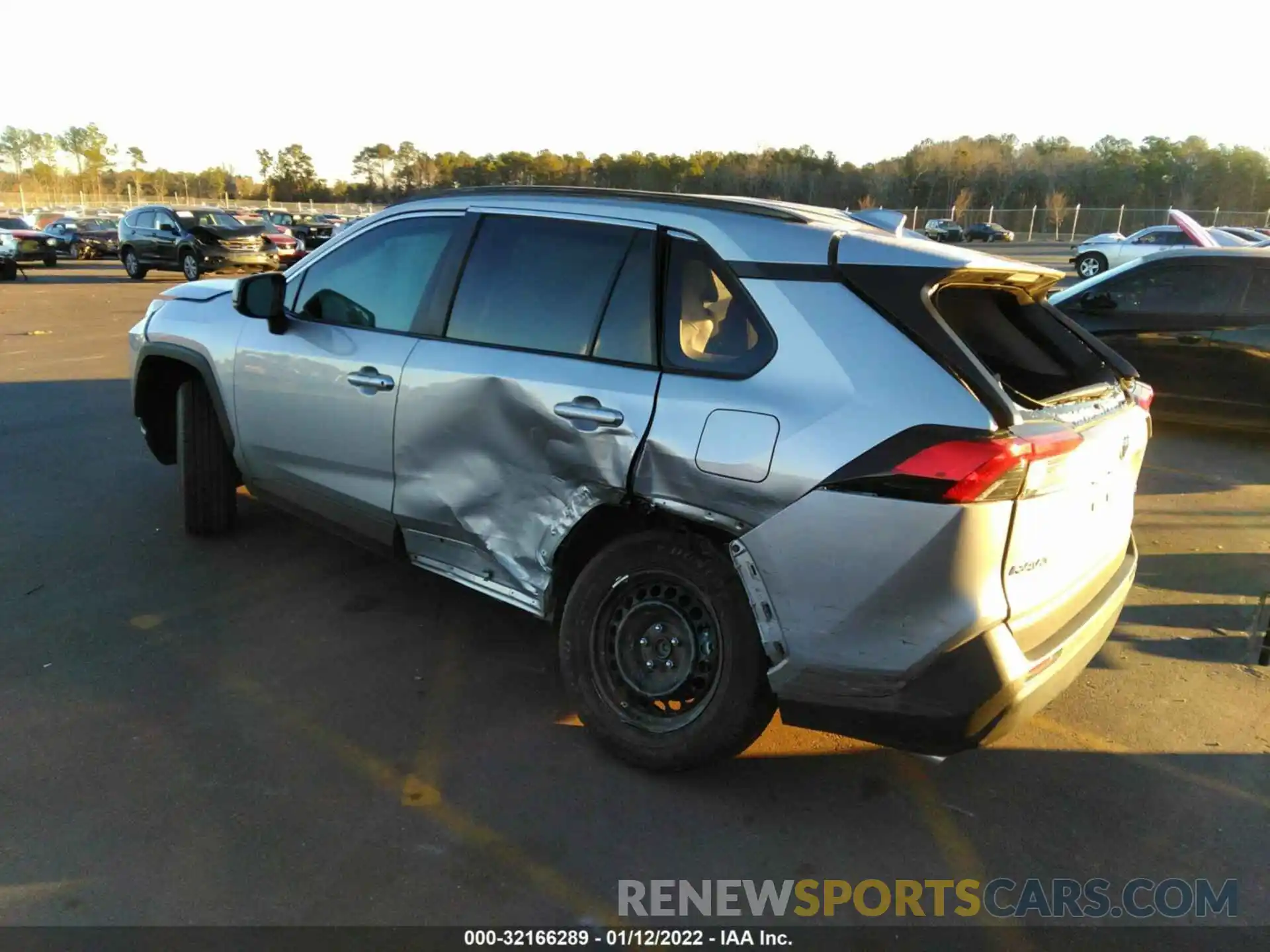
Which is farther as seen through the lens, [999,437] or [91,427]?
[91,427]

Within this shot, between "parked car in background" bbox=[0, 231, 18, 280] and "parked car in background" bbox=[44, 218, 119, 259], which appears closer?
"parked car in background" bbox=[0, 231, 18, 280]

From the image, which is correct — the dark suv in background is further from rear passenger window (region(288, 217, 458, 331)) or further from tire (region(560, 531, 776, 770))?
tire (region(560, 531, 776, 770))

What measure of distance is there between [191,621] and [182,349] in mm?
1539

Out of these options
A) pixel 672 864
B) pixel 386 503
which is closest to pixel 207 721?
pixel 386 503

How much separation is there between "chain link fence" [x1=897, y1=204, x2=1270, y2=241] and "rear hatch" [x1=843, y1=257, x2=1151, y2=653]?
5118cm

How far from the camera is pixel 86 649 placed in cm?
393

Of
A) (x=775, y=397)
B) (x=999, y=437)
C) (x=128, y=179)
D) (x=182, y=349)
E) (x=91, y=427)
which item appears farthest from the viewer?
(x=128, y=179)

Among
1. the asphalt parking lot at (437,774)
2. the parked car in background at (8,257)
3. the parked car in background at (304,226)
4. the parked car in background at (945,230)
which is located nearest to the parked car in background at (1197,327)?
the asphalt parking lot at (437,774)

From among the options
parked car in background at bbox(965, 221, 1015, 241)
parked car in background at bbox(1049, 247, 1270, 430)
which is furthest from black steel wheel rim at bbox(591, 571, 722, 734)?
parked car in background at bbox(965, 221, 1015, 241)

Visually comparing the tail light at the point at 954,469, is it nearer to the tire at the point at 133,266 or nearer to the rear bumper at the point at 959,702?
the rear bumper at the point at 959,702

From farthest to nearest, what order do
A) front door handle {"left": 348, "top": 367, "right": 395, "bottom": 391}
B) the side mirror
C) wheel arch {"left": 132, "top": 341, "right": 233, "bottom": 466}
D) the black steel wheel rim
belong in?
wheel arch {"left": 132, "top": 341, "right": 233, "bottom": 466}, the side mirror, front door handle {"left": 348, "top": 367, "right": 395, "bottom": 391}, the black steel wheel rim

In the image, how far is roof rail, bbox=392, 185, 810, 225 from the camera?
3.11 meters

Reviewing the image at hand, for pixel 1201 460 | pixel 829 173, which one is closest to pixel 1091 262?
pixel 1201 460

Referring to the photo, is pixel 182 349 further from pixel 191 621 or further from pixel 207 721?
pixel 207 721
